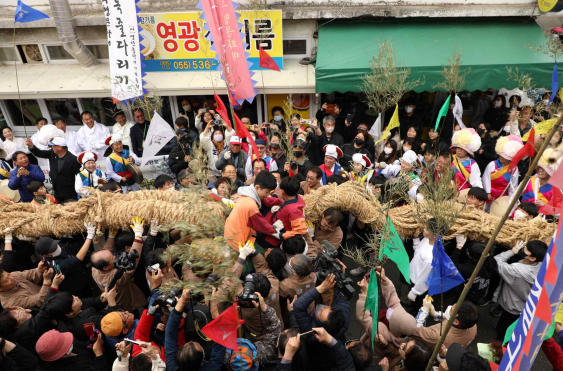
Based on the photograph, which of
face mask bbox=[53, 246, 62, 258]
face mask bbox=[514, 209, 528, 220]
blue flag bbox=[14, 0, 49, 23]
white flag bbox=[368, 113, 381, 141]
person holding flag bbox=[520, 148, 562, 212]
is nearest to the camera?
face mask bbox=[53, 246, 62, 258]

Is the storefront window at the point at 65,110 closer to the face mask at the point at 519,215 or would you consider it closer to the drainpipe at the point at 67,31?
the drainpipe at the point at 67,31

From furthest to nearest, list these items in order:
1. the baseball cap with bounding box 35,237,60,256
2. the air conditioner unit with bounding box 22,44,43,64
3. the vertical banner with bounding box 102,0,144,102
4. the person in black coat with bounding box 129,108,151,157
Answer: the air conditioner unit with bounding box 22,44,43,64 < the person in black coat with bounding box 129,108,151,157 < the vertical banner with bounding box 102,0,144,102 < the baseball cap with bounding box 35,237,60,256

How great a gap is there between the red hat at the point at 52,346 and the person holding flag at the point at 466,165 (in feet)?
15.6

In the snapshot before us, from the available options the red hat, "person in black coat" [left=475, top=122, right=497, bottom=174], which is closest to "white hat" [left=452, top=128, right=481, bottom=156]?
"person in black coat" [left=475, top=122, right=497, bottom=174]

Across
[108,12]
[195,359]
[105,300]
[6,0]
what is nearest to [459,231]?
[195,359]

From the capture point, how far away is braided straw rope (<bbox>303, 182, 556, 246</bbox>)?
3.72m

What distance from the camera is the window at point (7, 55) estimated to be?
8.77 meters

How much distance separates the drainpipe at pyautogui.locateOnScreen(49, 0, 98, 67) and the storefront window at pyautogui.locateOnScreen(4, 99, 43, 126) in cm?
171

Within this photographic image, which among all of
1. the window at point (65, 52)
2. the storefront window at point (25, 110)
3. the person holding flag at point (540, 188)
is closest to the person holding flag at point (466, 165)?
the person holding flag at point (540, 188)

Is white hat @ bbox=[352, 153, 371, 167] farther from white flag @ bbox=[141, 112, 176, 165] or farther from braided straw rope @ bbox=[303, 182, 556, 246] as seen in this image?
white flag @ bbox=[141, 112, 176, 165]

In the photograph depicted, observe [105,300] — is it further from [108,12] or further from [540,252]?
[108,12]

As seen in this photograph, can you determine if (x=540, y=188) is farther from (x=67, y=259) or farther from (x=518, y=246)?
(x=67, y=259)

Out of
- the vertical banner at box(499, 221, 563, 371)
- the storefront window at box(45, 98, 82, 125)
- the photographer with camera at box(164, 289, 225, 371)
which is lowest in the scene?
the photographer with camera at box(164, 289, 225, 371)

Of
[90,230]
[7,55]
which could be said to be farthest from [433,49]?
[7,55]
